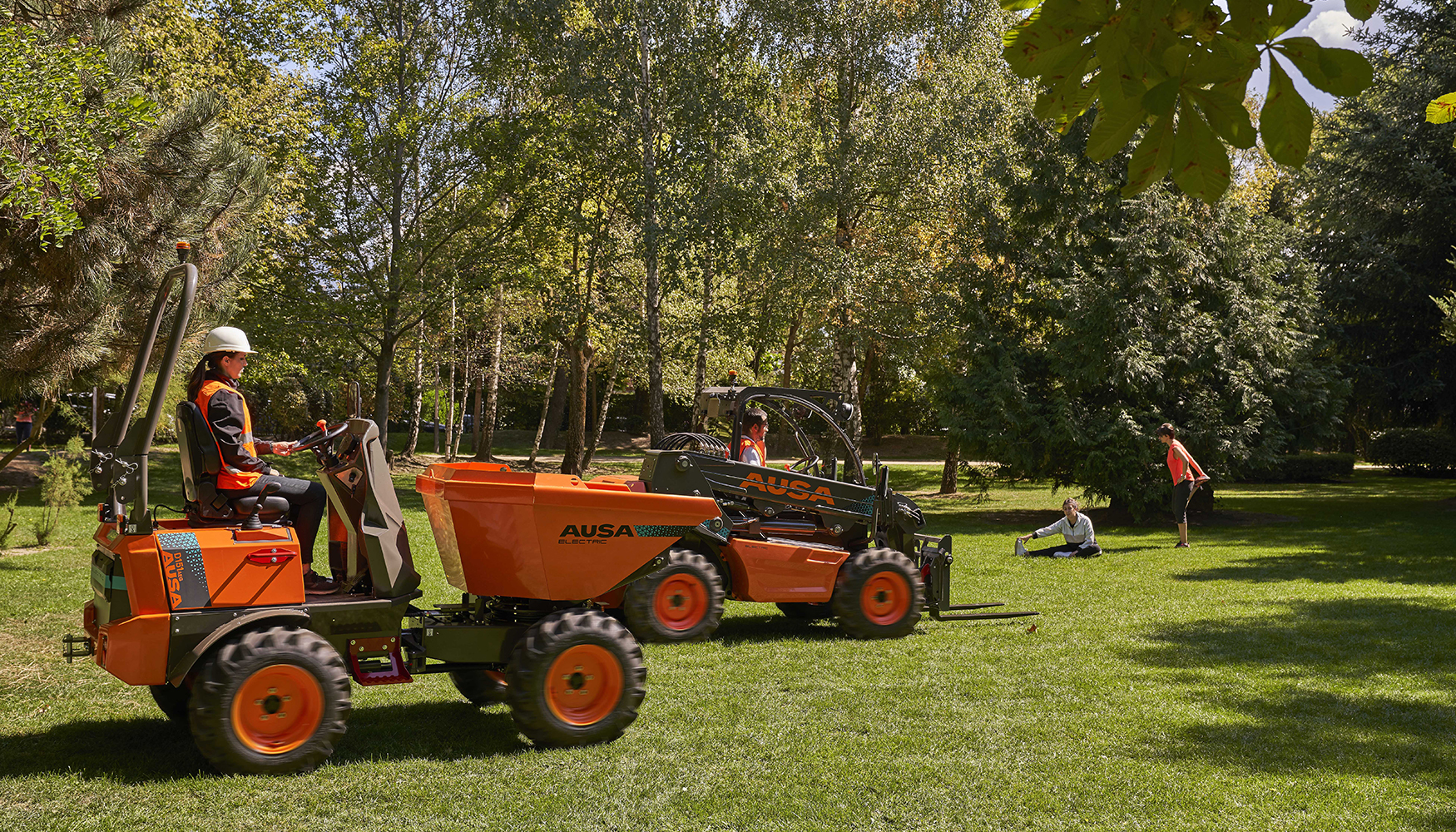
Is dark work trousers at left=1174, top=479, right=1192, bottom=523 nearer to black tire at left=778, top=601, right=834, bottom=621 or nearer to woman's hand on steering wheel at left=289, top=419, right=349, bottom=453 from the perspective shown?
black tire at left=778, top=601, right=834, bottom=621

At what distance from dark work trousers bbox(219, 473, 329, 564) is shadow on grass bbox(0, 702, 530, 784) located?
44.7 inches

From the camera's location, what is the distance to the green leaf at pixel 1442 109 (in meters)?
4.03

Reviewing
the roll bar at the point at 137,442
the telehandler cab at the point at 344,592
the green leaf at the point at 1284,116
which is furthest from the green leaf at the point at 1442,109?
the roll bar at the point at 137,442

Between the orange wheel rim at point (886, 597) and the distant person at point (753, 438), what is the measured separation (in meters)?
1.60

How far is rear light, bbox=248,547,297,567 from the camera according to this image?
17.1ft

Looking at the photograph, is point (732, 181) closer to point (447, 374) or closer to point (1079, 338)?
point (1079, 338)

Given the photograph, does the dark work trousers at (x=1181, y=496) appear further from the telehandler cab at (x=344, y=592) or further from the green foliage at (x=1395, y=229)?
the telehandler cab at (x=344, y=592)

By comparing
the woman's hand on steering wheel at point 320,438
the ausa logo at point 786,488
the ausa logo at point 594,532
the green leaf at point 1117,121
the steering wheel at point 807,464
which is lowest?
the ausa logo at point 594,532

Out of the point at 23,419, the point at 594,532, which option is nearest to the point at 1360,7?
the point at 594,532

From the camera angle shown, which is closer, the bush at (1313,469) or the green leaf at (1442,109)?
the green leaf at (1442,109)

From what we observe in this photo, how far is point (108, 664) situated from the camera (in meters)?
4.89

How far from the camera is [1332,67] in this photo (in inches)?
110

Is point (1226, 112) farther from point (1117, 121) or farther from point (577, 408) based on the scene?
point (577, 408)

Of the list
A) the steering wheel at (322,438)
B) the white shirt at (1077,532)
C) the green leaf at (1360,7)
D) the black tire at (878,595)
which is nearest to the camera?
the green leaf at (1360,7)
